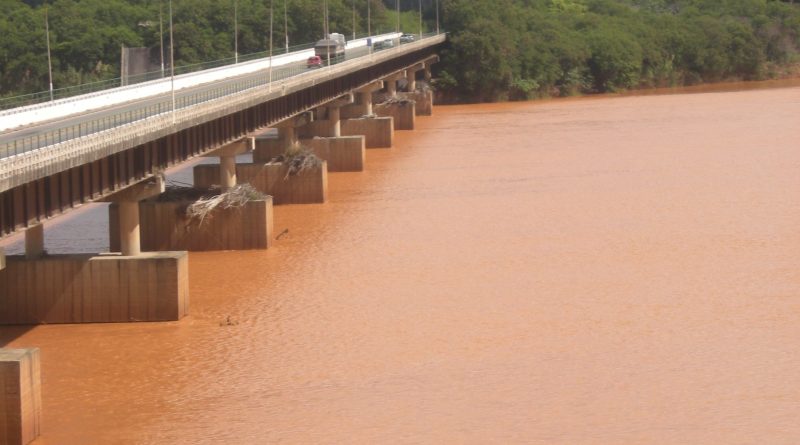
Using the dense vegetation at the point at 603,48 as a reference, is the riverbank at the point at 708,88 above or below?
below

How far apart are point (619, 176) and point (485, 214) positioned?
1040 centimetres

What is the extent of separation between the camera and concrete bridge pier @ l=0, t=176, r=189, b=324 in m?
28.7

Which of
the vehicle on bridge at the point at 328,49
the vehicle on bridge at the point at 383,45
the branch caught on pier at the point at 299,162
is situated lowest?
the branch caught on pier at the point at 299,162

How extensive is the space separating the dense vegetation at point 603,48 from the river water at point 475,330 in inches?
2035

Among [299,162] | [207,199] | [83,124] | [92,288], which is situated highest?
[83,124]

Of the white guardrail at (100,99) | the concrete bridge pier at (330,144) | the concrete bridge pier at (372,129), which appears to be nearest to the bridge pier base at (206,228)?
the white guardrail at (100,99)

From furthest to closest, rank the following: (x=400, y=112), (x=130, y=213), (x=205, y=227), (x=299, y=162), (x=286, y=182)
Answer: (x=400, y=112)
(x=286, y=182)
(x=299, y=162)
(x=205, y=227)
(x=130, y=213)

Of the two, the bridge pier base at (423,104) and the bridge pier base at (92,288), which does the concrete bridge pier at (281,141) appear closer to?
the bridge pier base at (92,288)

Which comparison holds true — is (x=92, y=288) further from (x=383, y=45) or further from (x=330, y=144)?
(x=383, y=45)

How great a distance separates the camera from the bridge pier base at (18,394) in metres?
20.0

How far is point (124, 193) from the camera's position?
30.2 meters

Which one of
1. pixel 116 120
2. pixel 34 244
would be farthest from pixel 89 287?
pixel 116 120

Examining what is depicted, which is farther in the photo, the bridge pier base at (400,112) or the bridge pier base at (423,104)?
the bridge pier base at (423,104)

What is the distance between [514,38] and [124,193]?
260ft
